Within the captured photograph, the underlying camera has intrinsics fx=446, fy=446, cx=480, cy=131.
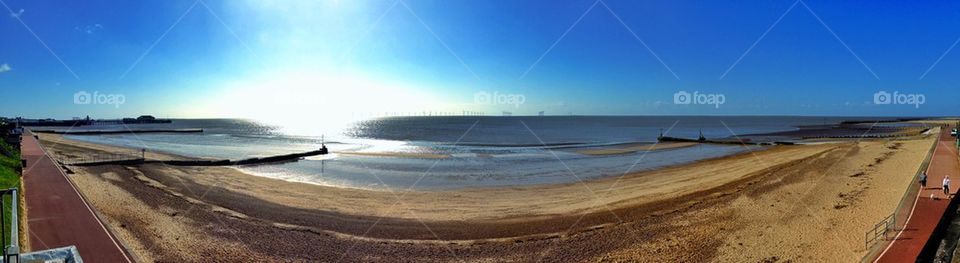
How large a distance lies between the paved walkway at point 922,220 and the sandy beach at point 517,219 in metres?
0.82

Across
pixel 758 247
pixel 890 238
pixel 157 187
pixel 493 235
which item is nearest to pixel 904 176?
pixel 890 238

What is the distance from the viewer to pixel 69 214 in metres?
14.7

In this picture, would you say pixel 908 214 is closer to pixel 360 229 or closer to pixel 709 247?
pixel 709 247

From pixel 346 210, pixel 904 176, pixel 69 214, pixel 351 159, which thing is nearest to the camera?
pixel 69 214

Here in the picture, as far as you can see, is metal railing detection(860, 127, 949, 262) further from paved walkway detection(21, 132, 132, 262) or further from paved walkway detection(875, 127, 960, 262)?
paved walkway detection(21, 132, 132, 262)

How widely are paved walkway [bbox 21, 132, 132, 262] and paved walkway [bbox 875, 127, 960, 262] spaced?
18.6 metres

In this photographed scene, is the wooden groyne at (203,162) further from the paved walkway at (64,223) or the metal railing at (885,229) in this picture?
the metal railing at (885,229)

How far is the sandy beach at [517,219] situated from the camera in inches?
487

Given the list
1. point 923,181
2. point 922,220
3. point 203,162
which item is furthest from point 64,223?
point 923,181

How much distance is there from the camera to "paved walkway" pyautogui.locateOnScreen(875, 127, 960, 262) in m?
10.6

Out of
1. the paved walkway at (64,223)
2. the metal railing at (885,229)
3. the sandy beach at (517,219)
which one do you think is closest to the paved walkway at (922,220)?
the metal railing at (885,229)

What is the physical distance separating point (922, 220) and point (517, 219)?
39.1 feet

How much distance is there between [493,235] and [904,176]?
21.6m

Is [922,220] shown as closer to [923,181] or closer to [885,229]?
[885,229]
